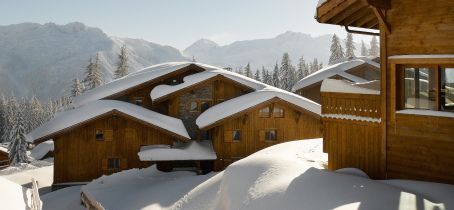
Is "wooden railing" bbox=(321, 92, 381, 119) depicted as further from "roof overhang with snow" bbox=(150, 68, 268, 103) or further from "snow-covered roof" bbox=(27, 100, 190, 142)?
"roof overhang with snow" bbox=(150, 68, 268, 103)

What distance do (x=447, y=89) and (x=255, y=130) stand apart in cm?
1688

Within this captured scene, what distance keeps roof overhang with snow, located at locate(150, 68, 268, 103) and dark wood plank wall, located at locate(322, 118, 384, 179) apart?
1619 centimetres

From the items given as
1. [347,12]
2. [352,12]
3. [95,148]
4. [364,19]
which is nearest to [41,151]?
[95,148]

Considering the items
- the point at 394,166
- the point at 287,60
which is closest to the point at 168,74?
the point at 394,166

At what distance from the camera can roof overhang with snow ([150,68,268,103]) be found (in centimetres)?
2561

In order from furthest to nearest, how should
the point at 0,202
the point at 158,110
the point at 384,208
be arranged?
the point at 158,110
the point at 384,208
the point at 0,202

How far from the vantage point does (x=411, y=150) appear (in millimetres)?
8734

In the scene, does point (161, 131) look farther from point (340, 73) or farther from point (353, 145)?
point (340, 73)

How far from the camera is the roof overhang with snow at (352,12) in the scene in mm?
8977

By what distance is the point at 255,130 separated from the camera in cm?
2455

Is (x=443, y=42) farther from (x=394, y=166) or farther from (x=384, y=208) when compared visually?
(x=384, y=208)

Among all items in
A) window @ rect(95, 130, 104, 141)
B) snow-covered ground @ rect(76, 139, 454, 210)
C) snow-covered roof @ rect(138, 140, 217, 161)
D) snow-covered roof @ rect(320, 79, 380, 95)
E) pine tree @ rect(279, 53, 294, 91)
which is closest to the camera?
snow-covered ground @ rect(76, 139, 454, 210)

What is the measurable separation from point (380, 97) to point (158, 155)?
16.0 metres

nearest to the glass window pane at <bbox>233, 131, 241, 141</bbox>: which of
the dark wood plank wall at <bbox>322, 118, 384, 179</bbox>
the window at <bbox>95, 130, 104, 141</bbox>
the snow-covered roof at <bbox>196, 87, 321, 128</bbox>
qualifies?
the snow-covered roof at <bbox>196, 87, 321, 128</bbox>
